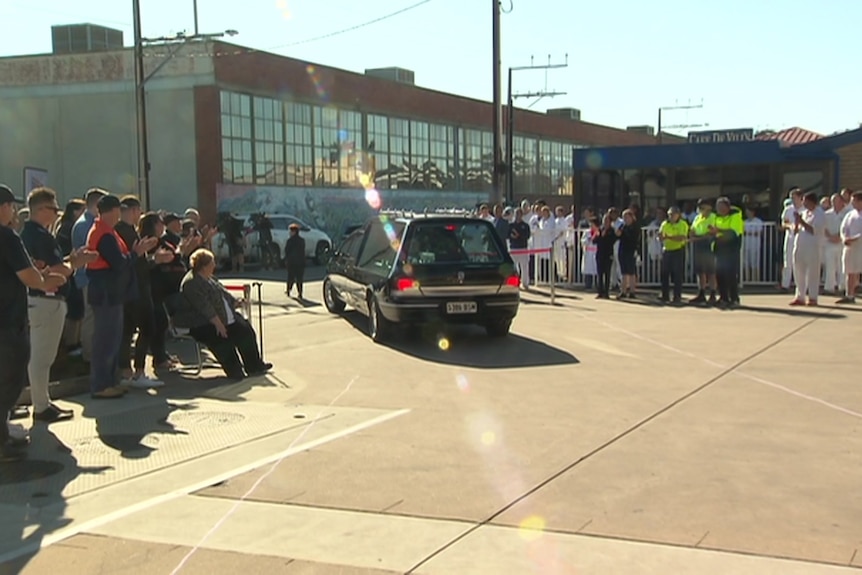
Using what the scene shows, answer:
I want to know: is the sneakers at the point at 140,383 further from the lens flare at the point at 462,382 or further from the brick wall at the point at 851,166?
the brick wall at the point at 851,166

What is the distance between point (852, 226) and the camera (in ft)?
47.1

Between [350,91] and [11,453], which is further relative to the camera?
[350,91]

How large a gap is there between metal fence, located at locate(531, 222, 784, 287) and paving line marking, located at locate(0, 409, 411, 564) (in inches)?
429

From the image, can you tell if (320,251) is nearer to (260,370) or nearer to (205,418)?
(260,370)

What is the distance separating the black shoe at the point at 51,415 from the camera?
7.50 m

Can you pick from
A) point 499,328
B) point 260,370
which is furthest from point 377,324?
point 260,370

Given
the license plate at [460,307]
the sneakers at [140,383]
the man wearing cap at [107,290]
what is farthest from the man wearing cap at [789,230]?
the man wearing cap at [107,290]

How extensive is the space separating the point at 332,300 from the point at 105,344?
290 inches

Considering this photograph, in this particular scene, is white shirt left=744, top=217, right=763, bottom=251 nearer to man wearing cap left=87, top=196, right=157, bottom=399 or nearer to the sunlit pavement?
the sunlit pavement

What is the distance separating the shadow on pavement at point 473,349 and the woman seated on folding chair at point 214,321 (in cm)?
219

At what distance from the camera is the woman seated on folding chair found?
9.41 meters

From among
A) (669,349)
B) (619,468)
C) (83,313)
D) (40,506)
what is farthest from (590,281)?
(40,506)

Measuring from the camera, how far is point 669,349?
10836 mm

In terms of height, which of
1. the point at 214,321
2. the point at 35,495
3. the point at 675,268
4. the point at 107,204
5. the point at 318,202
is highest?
the point at 318,202
